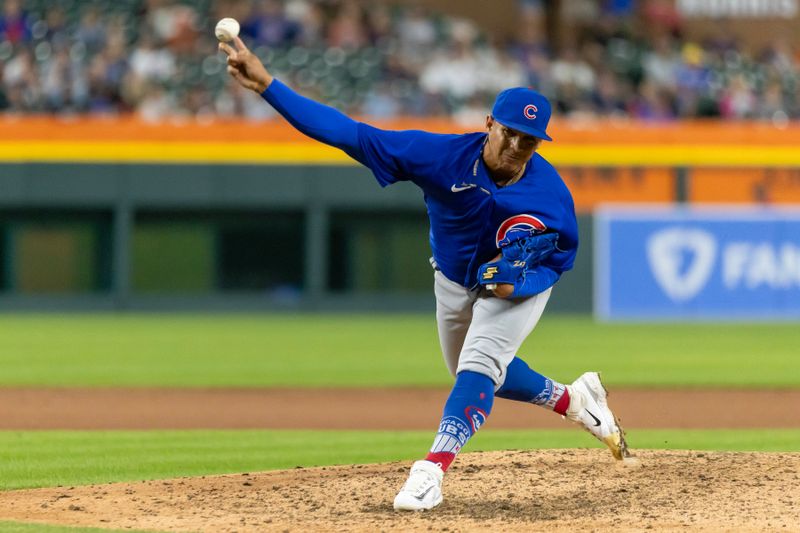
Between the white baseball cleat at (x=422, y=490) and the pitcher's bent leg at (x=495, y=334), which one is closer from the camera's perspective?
the white baseball cleat at (x=422, y=490)

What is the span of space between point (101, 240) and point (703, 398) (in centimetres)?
1280

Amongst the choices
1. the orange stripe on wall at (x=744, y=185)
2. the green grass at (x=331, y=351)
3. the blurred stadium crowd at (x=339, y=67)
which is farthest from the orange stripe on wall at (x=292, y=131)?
the green grass at (x=331, y=351)

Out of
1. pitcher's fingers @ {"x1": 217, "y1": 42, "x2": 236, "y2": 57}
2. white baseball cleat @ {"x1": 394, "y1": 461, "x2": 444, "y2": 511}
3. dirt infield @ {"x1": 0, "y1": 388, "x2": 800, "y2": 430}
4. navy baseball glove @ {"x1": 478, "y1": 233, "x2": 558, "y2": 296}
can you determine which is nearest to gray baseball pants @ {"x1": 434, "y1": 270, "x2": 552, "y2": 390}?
navy baseball glove @ {"x1": 478, "y1": 233, "x2": 558, "y2": 296}

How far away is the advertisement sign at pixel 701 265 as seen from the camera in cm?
2067

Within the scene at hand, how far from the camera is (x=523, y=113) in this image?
16.8ft

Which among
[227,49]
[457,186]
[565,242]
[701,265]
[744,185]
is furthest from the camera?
[744,185]

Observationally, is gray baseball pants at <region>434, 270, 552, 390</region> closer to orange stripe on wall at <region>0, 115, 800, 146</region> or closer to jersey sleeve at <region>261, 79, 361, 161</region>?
jersey sleeve at <region>261, 79, 361, 161</region>

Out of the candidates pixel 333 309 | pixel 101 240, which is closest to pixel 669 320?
pixel 333 309

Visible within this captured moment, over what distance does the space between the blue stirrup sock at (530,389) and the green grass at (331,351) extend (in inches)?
215

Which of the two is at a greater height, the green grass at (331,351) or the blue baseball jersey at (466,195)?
the blue baseball jersey at (466,195)

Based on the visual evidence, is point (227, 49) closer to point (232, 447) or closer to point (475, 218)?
point (475, 218)

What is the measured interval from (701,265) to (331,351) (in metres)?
8.03

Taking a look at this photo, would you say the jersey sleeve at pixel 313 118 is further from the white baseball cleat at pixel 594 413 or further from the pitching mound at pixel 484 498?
the white baseball cleat at pixel 594 413

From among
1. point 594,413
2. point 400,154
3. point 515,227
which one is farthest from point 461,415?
point 594,413
